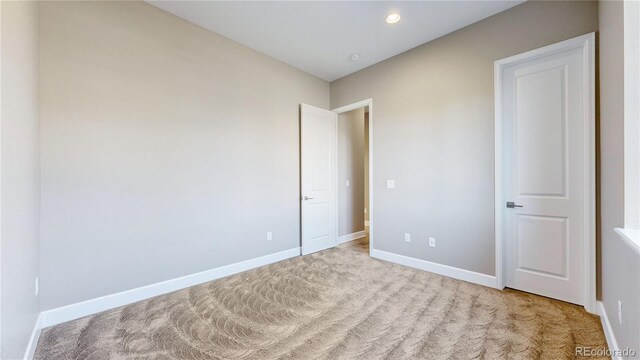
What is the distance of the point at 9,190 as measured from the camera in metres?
1.28

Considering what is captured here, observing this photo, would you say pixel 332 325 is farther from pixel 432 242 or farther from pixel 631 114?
pixel 631 114

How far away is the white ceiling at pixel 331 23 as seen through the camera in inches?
97.3

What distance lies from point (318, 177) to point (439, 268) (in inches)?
84.9

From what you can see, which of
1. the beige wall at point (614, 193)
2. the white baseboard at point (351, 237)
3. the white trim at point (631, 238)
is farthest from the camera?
the white baseboard at point (351, 237)

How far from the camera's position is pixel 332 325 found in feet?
6.40

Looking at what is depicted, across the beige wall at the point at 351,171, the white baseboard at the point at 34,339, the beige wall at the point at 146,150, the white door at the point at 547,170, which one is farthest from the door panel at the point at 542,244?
the white baseboard at the point at 34,339

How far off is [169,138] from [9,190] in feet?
4.64

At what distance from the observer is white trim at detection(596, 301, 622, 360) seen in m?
1.54

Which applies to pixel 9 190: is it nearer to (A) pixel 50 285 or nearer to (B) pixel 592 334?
(A) pixel 50 285

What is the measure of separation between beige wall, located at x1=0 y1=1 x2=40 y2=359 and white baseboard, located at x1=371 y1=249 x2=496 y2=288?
342 cm

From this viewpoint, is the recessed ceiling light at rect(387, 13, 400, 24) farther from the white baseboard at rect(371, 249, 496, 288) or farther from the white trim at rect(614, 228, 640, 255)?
the white baseboard at rect(371, 249, 496, 288)

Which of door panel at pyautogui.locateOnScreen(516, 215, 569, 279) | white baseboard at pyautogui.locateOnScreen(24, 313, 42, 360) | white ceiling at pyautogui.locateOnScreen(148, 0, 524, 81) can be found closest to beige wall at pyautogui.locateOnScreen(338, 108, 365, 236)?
white ceiling at pyautogui.locateOnScreen(148, 0, 524, 81)

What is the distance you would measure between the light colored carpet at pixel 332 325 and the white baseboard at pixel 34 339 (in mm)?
46

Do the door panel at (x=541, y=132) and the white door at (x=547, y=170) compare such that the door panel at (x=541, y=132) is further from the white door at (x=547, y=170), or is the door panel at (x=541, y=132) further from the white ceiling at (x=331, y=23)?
the white ceiling at (x=331, y=23)
